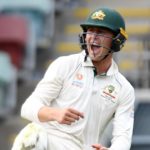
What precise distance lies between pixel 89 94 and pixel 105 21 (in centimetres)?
Answer: 41

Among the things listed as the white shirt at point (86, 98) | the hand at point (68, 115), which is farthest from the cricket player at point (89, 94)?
the hand at point (68, 115)

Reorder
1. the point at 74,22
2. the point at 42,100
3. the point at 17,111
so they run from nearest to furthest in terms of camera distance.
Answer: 1. the point at 42,100
2. the point at 17,111
3. the point at 74,22

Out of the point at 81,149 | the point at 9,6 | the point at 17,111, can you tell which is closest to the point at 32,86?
→ the point at 17,111

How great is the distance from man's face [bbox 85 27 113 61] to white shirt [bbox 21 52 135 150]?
0.28 feet

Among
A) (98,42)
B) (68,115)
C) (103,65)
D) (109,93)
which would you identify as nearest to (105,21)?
(98,42)

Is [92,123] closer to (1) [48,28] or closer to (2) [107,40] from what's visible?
(2) [107,40]

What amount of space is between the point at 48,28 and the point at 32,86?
43.5 inches

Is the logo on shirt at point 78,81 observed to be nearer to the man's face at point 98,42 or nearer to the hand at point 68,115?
the man's face at point 98,42

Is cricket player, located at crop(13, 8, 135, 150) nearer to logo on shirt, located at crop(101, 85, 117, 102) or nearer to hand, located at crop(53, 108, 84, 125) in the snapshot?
logo on shirt, located at crop(101, 85, 117, 102)

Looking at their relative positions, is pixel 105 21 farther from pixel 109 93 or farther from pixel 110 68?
pixel 109 93

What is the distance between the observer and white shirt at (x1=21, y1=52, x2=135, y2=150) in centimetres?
488

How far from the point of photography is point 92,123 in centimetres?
495

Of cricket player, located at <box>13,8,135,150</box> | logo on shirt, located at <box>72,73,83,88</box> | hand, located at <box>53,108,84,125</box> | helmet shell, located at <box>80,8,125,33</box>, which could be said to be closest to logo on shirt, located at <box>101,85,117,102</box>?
cricket player, located at <box>13,8,135,150</box>

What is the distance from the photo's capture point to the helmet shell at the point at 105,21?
4867mm
